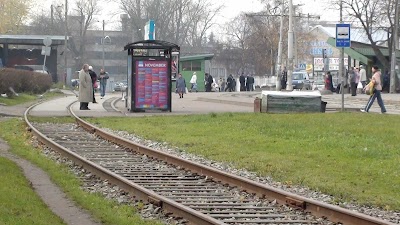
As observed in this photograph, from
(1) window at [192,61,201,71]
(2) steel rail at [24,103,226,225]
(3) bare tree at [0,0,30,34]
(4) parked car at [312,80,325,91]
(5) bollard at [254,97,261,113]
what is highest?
(3) bare tree at [0,0,30,34]

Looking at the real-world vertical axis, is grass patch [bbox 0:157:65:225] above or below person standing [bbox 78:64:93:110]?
below

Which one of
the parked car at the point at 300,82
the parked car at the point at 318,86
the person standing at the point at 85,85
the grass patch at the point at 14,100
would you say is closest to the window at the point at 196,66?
the parked car at the point at 300,82

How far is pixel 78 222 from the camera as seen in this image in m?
9.73

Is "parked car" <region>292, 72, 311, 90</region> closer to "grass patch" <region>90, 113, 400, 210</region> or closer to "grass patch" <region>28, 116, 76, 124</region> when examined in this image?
"grass patch" <region>28, 116, 76, 124</region>

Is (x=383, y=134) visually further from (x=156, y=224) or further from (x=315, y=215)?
(x=156, y=224)

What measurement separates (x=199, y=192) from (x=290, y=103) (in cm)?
1735

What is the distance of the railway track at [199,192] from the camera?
988cm

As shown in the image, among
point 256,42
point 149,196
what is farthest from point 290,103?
point 256,42

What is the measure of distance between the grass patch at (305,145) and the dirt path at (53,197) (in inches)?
137

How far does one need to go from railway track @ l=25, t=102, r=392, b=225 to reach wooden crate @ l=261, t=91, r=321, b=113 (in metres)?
10.9

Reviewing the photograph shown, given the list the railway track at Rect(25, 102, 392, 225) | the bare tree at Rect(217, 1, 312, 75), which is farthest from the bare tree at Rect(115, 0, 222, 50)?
the railway track at Rect(25, 102, 392, 225)

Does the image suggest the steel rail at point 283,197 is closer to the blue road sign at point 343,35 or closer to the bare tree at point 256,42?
the blue road sign at point 343,35

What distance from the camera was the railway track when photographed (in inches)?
389

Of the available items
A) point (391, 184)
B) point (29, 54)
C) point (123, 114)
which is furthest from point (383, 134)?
point (29, 54)
